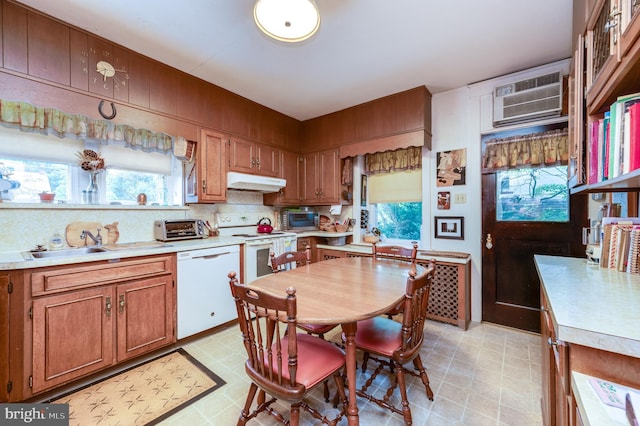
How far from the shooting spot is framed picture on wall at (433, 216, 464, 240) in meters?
2.97

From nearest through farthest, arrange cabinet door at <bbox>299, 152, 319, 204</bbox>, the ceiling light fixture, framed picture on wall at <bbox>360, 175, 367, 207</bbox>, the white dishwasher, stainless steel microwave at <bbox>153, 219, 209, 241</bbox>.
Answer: the ceiling light fixture
the white dishwasher
stainless steel microwave at <bbox>153, 219, 209, 241</bbox>
framed picture on wall at <bbox>360, 175, 367, 207</bbox>
cabinet door at <bbox>299, 152, 319, 204</bbox>

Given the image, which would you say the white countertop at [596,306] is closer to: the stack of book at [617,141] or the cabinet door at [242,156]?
the stack of book at [617,141]

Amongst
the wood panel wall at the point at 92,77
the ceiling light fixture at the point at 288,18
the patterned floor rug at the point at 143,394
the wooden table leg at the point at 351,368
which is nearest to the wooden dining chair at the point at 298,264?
the wooden table leg at the point at 351,368

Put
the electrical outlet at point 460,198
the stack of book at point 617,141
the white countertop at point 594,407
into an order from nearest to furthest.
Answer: the white countertop at point 594,407
the stack of book at point 617,141
the electrical outlet at point 460,198

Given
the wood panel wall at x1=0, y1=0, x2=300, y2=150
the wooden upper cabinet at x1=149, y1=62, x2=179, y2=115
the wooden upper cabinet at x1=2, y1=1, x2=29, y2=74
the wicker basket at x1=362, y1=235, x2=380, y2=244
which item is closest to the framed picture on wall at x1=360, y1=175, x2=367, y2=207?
the wicker basket at x1=362, y1=235, x2=380, y2=244

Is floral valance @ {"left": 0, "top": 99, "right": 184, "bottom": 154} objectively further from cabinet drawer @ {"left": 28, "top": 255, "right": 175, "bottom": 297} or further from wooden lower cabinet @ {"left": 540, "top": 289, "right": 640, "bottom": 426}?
wooden lower cabinet @ {"left": 540, "top": 289, "right": 640, "bottom": 426}

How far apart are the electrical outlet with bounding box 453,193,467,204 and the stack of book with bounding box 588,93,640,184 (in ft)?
5.78

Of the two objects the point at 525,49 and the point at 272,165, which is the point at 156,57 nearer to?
the point at 272,165

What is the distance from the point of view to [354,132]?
11.6ft

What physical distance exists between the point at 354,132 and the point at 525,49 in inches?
74.4

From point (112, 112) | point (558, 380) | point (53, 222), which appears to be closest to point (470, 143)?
point (558, 380)

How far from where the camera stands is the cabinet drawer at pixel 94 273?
1.67 m

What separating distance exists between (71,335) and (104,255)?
570mm

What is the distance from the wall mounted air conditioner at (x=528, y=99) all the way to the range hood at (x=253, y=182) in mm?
2693
